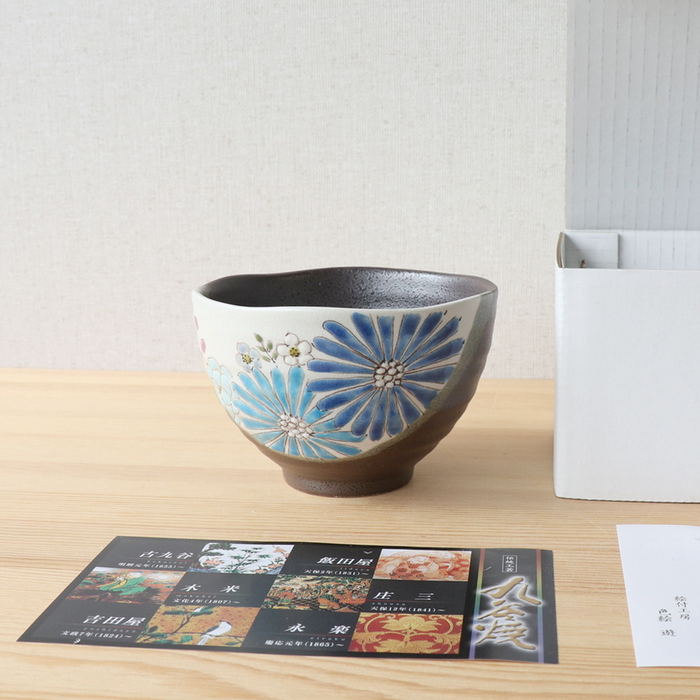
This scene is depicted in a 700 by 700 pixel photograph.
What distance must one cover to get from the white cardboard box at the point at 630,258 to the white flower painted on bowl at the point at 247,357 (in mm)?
204

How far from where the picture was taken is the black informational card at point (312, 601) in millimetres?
412

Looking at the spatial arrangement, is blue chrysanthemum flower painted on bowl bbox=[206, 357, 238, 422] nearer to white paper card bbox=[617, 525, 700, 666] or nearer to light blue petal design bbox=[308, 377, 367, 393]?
light blue petal design bbox=[308, 377, 367, 393]

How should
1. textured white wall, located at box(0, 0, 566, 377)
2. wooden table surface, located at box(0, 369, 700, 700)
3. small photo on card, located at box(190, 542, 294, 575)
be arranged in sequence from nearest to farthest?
wooden table surface, located at box(0, 369, 700, 700)
small photo on card, located at box(190, 542, 294, 575)
textured white wall, located at box(0, 0, 566, 377)

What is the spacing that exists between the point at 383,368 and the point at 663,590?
207 mm

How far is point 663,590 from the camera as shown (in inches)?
17.7

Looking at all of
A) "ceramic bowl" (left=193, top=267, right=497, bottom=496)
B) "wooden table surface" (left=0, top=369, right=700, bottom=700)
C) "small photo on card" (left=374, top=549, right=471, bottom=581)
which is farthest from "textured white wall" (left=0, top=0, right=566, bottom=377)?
"small photo on card" (left=374, top=549, right=471, bottom=581)

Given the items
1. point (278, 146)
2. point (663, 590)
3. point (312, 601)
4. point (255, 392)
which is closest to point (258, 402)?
point (255, 392)

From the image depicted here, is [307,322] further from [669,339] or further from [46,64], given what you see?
[46,64]

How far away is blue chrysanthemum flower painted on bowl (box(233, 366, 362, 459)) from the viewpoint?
533 mm

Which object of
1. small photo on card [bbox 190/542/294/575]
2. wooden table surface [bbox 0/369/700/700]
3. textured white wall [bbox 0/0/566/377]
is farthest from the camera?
textured white wall [bbox 0/0/566/377]

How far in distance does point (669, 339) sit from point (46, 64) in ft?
2.50

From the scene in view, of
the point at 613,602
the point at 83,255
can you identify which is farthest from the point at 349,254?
the point at 613,602

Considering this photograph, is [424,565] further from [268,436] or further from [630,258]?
[630,258]

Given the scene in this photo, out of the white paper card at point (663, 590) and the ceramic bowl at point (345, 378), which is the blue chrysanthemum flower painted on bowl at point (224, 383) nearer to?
the ceramic bowl at point (345, 378)
